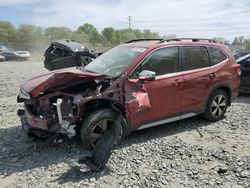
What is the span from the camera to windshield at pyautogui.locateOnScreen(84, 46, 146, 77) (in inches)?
192

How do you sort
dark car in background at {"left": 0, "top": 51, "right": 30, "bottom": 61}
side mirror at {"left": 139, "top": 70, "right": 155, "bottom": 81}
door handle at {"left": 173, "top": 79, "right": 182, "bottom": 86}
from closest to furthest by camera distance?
side mirror at {"left": 139, "top": 70, "right": 155, "bottom": 81} → door handle at {"left": 173, "top": 79, "right": 182, "bottom": 86} → dark car in background at {"left": 0, "top": 51, "right": 30, "bottom": 61}

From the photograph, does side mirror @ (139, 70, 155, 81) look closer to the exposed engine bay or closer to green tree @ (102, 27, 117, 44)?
the exposed engine bay

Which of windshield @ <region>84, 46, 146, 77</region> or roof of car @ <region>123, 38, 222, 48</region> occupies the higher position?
roof of car @ <region>123, 38, 222, 48</region>

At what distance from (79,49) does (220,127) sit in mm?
4338

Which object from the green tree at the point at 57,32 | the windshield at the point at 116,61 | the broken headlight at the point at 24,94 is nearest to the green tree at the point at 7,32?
the green tree at the point at 57,32

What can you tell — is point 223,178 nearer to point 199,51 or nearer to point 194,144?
point 194,144

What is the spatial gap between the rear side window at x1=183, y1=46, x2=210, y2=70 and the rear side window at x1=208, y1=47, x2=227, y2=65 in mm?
150

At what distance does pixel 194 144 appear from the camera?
4992 millimetres

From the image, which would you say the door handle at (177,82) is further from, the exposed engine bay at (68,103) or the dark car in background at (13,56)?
the dark car in background at (13,56)

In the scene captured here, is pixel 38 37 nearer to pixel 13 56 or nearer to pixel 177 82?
pixel 13 56

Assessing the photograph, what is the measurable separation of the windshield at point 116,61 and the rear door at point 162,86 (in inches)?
9.9

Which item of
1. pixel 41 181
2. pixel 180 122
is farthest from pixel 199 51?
pixel 41 181

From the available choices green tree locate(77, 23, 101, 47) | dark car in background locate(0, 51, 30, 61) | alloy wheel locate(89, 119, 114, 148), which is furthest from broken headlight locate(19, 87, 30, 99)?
green tree locate(77, 23, 101, 47)

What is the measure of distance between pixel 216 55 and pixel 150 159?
9.56 ft
